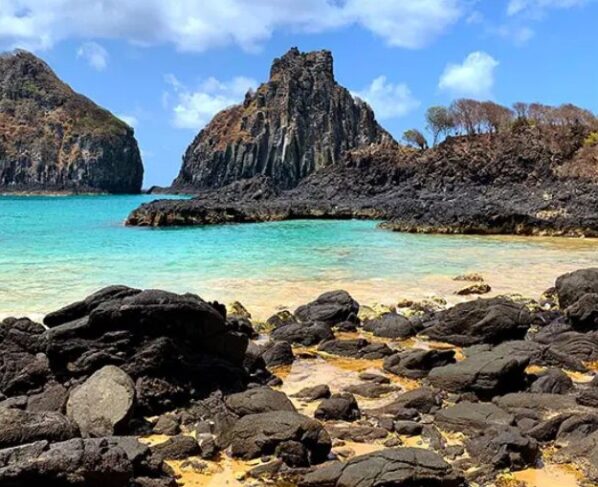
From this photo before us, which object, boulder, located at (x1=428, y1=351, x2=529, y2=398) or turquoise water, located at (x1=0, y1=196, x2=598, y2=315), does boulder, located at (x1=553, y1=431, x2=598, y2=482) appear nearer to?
boulder, located at (x1=428, y1=351, x2=529, y2=398)

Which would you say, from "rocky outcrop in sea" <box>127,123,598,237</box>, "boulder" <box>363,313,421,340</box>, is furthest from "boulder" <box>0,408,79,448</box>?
"rocky outcrop in sea" <box>127,123,598,237</box>

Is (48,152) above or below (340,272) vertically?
above

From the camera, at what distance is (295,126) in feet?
551

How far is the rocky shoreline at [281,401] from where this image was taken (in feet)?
22.4

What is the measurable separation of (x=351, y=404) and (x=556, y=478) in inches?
119

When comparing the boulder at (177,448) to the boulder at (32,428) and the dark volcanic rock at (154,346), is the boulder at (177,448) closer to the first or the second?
the boulder at (32,428)

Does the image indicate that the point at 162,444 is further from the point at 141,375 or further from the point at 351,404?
the point at 351,404

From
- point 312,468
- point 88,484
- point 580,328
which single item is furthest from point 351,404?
point 580,328

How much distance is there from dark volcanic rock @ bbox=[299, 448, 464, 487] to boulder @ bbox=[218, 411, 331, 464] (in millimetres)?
640

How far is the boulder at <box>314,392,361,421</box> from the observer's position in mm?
9109

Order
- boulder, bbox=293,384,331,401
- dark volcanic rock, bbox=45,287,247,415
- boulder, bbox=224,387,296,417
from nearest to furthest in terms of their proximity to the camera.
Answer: boulder, bbox=224,387,296,417, dark volcanic rock, bbox=45,287,247,415, boulder, bbox=293,384,331,401

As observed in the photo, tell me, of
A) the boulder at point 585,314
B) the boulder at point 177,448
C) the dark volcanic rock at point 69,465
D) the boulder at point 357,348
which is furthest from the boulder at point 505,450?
the boulder at point 585,314

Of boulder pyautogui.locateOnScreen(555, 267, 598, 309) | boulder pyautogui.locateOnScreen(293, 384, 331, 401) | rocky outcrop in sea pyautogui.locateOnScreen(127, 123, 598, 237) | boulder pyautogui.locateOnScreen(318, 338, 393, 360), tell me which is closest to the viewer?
boulder pyautogui.locateOnScreen(293, 384, 331, 401)

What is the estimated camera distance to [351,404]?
928 centimetres
